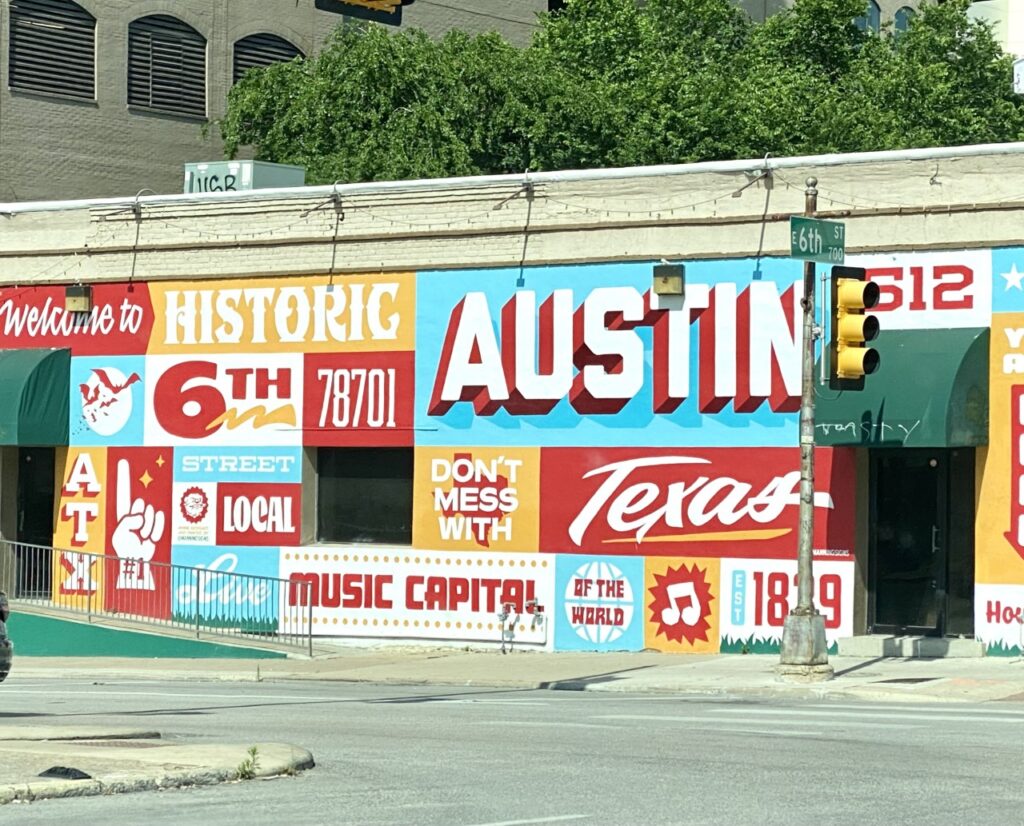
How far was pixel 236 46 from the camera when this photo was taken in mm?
45188

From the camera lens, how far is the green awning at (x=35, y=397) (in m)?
29.6

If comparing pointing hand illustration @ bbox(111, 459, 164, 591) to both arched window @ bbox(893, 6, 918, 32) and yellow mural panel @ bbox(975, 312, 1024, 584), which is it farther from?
arched window @ bbox(893, 6, 918, 32)

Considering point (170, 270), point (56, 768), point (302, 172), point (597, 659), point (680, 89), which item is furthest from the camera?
point (680, 89)

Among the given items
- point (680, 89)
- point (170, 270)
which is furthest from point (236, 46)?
point (170, 270)

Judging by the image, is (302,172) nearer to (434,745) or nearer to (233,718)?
(233,718)

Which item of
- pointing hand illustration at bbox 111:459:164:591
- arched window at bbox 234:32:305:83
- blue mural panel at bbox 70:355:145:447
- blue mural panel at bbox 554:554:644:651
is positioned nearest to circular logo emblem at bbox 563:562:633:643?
blue mural panel at bbox 554:554:644:651

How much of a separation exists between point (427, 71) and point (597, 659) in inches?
822

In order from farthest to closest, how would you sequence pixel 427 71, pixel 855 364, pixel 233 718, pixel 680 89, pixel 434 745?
pixel 680 89 < pixel 427 71 < pixel 855 364 < pixel 233 718 < pixel 434 745

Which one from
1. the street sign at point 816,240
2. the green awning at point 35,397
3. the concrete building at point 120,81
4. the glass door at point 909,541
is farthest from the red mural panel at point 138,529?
the concrete building at point 120,81

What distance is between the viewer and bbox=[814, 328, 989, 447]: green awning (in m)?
23.1

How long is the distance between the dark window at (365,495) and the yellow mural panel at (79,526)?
372 centimetres

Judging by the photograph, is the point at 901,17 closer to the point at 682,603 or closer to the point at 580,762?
the point at 682,603

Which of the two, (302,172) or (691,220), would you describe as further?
(302,172)

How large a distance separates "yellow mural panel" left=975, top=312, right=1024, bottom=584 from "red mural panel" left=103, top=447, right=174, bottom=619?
12.2 metres
